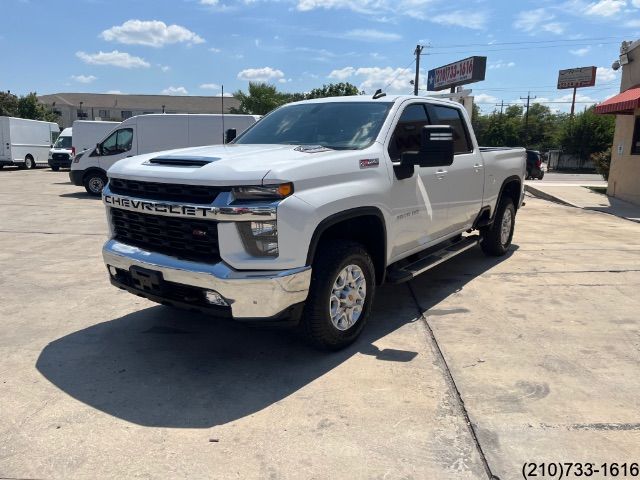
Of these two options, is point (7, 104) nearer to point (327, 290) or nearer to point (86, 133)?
point (86, 133)

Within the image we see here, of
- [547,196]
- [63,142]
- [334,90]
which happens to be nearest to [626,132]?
[547,196]

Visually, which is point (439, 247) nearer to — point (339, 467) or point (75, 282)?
point (339, 467)

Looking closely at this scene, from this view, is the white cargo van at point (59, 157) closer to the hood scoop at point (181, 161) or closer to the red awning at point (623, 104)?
the red awning at point (623, 104)

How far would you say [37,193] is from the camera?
15938 mm

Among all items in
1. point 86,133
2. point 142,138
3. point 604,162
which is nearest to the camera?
point 142,138

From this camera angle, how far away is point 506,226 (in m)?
7.36

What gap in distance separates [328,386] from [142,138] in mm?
14064

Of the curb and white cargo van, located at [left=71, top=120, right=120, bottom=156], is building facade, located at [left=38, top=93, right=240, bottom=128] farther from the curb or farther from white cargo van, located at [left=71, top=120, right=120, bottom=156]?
the curb

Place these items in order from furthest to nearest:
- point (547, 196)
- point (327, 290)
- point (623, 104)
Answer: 1. point (547, 196)
2. point (623, 104)
3. point (327, 290)

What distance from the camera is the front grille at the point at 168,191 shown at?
335 cm

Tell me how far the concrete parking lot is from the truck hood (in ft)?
4.58

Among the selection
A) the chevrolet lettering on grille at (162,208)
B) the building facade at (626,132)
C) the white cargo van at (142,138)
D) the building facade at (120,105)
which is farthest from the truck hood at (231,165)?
the building facade at (120,105)

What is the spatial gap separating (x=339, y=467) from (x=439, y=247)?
3.40m

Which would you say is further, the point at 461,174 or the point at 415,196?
the point at 461,174
